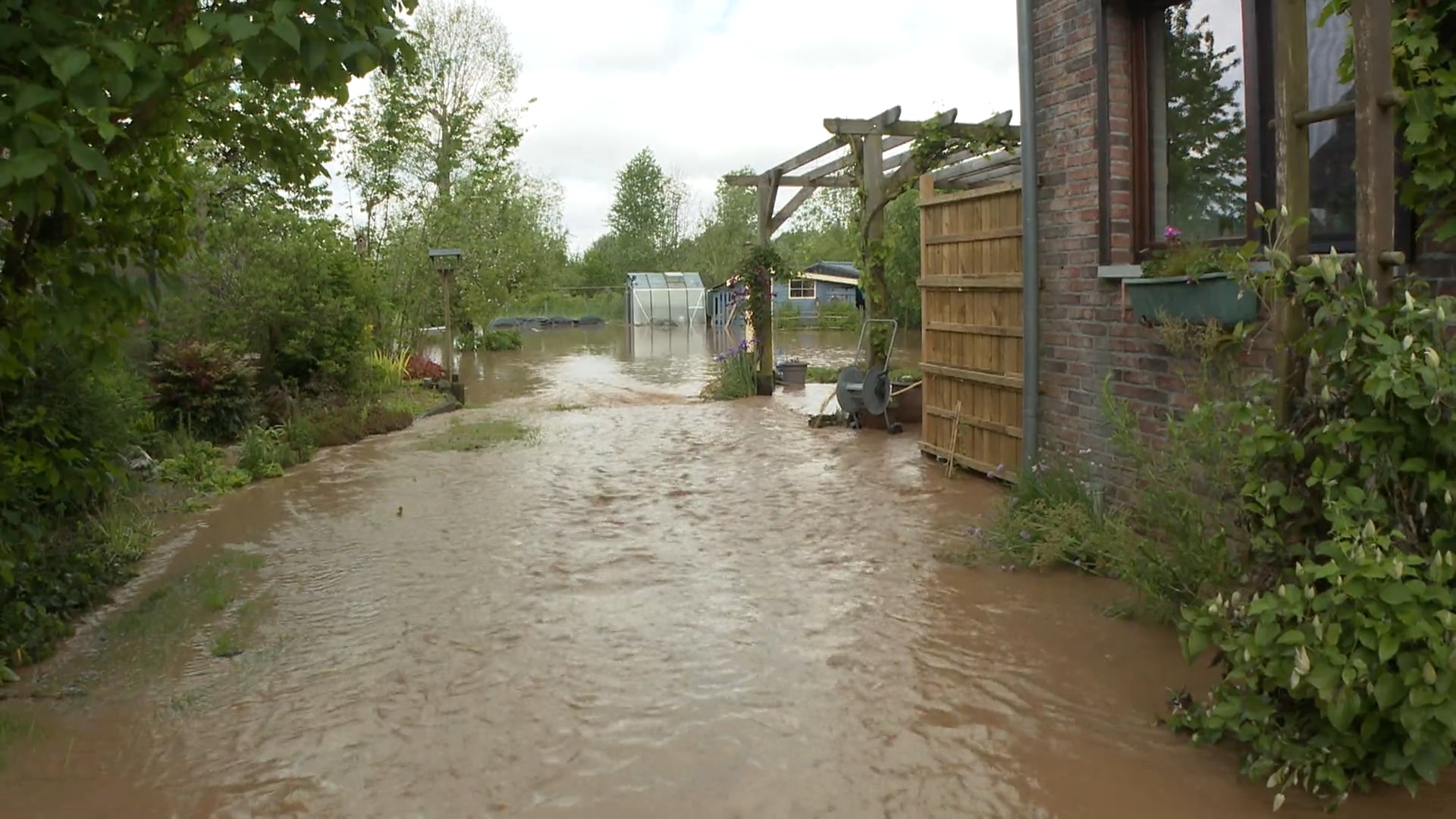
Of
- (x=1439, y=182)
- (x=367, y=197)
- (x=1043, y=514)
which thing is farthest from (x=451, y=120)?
(x=1439, y=182)

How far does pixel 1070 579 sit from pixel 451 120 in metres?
25.8

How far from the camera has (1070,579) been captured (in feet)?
20.1

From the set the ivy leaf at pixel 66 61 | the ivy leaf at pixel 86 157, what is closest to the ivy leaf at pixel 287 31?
the ivy leaf at pixel 66 61

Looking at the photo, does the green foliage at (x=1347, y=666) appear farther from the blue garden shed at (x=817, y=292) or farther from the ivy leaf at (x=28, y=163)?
the blue garden shed at (x=817, y=292)

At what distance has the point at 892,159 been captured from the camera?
42.0 ft

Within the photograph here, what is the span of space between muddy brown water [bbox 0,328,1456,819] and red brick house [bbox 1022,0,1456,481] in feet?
4.31

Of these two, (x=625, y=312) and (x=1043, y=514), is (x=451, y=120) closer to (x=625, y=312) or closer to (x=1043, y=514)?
(x=625, y=312)

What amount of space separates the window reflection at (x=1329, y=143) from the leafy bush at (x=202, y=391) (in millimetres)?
10155

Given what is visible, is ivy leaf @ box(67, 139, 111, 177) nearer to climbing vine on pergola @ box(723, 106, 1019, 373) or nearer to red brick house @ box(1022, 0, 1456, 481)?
red brick house @ box(1022, 0, 1456, 481)

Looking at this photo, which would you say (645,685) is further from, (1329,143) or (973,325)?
(973,325)

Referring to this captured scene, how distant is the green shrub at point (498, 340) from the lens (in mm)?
32531

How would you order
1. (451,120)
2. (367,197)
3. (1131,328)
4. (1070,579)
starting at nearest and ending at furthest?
1. (1070,579)
2. (1131,328)
3. (367,197)
4. (451,120)

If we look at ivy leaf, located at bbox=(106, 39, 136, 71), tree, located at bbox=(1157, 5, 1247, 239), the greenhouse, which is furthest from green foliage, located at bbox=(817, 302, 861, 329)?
ivy leaf, located at bbox=(106, 39, 136, 71)

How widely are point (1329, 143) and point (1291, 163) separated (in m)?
1.64
